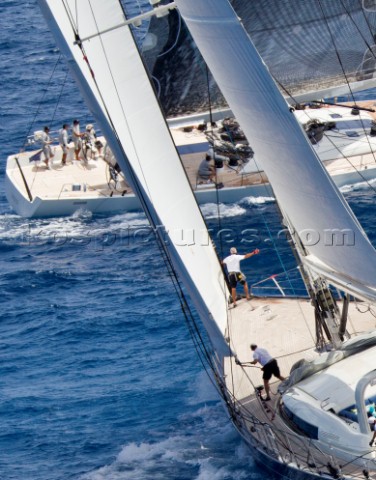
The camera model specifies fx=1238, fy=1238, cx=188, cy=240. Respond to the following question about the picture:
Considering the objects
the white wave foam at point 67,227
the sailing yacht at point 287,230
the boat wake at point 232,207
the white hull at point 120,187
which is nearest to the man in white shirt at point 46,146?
the white hull at point 120,187

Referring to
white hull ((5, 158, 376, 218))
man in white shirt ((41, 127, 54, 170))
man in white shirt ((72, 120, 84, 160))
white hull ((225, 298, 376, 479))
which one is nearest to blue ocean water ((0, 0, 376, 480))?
white hull ((5, 158, 376, 218))

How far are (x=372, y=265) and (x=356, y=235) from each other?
711mm

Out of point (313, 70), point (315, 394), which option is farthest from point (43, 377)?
point (313, 70)

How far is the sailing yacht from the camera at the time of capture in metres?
26.1

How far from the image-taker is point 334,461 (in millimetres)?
26250

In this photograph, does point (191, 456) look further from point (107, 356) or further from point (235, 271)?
point (107, 356)

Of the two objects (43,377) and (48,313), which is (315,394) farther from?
(48,313)

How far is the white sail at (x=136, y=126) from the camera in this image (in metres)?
27.9

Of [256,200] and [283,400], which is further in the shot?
[256,200]

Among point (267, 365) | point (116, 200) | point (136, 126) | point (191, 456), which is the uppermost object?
point (136, 126)

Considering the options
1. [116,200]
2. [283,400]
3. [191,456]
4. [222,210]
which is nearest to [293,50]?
[222,210]

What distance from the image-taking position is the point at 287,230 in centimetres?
3034

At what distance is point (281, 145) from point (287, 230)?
447 centimetres

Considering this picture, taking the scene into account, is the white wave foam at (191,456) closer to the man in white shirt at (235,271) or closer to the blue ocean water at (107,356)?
the blue ocean water at (107,356)
